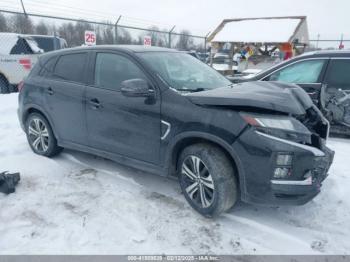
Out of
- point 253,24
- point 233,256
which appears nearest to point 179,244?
point 233,256

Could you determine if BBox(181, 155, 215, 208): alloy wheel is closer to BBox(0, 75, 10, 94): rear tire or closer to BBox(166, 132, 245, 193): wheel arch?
BBox(166, 132, 245, 193): wheel arch

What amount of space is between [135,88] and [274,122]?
146 centimetres

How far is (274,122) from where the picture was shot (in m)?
2.95

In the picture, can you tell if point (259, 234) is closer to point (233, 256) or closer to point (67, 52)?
point (233, 256)

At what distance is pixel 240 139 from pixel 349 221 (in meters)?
1.48

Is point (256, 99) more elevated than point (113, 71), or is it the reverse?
point (113, 71)

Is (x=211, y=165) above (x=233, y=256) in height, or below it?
above

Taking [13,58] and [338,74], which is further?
[13,58]

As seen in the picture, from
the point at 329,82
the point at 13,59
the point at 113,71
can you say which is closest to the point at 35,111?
the point at 113,71

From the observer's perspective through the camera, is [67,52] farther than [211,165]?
Yes

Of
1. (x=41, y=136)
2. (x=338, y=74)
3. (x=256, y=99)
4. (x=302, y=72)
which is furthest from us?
(x=302, y=72)

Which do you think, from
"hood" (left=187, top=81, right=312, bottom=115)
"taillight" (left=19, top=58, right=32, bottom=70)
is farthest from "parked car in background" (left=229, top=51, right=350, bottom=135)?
"taillight" (left=19, top=58, right=32, bottom=70)

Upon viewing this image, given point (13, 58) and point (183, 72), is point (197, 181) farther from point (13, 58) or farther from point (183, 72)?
point (13, 58)

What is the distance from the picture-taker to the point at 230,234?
3084 mm
